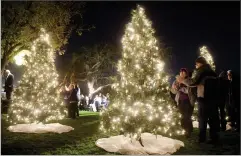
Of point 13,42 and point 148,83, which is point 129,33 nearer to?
point 148,83

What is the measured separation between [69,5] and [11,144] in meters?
11.6

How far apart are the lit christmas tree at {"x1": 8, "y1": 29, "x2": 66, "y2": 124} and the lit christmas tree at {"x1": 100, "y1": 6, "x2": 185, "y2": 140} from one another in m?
3.32

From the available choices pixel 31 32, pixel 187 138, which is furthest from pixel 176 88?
pixel 31 32

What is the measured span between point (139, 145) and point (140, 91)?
4.55 feet

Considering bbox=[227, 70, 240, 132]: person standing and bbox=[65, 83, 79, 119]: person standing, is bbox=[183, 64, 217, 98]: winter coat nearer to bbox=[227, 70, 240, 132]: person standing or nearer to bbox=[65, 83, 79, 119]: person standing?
bbox=[227, 70, 240, 132]: person standing

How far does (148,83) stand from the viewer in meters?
7.45

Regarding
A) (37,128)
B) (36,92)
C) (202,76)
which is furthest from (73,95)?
(202,76)

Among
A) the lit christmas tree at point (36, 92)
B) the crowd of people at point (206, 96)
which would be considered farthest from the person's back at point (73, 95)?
the crowd of people at point (206, 96)

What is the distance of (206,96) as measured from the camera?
741 cm

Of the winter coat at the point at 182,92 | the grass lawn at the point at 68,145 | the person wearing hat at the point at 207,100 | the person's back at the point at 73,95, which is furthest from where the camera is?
the person's back at the point at 73,95

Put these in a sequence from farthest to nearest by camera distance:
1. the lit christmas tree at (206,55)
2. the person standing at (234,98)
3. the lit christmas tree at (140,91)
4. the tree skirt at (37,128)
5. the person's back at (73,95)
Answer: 1. the person's back at (73,95)
2. the lit christmas tree at (206,55)
3. the person standing at (234,98)
4. the tree skirt at (37,128)
5. the lit christmas tree at (140,91)

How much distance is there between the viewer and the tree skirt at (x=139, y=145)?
6.75 m

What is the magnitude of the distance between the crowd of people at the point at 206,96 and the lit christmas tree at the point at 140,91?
782 millimetres

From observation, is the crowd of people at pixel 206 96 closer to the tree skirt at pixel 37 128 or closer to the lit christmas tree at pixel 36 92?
the tree skirt at pixel 37 128
